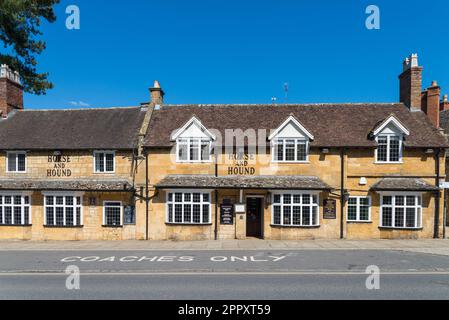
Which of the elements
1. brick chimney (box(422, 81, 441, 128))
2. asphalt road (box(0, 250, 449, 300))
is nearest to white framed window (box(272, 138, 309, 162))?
asphalt road (box(0, 250, 449, 300))

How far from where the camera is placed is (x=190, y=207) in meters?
17.3

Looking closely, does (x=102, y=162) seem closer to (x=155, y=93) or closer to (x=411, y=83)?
(x=155, y=93)

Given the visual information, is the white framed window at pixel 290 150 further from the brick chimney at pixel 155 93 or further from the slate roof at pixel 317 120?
the brick chimney at pixel 155 93

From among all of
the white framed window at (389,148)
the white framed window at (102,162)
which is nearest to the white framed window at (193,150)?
the white framed window at (102,162)

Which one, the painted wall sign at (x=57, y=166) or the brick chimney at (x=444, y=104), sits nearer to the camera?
the painted wall sign at (x=57, y=166)

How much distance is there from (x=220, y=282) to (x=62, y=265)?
735 centimetres

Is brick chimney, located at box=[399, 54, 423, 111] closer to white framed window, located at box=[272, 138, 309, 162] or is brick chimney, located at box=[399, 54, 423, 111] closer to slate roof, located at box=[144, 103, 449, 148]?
slate roof, located at box=[144, 103, 449, 148]

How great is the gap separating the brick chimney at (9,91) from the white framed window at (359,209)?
26.6 metres

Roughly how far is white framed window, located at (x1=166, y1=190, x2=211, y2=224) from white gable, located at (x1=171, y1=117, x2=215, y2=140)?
372cm

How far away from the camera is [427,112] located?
18.9 m

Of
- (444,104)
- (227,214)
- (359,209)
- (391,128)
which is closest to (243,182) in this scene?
(227,214)

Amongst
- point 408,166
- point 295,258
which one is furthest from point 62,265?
point 408,166

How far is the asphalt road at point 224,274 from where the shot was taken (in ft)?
26.8

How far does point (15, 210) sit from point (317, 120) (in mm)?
21839
